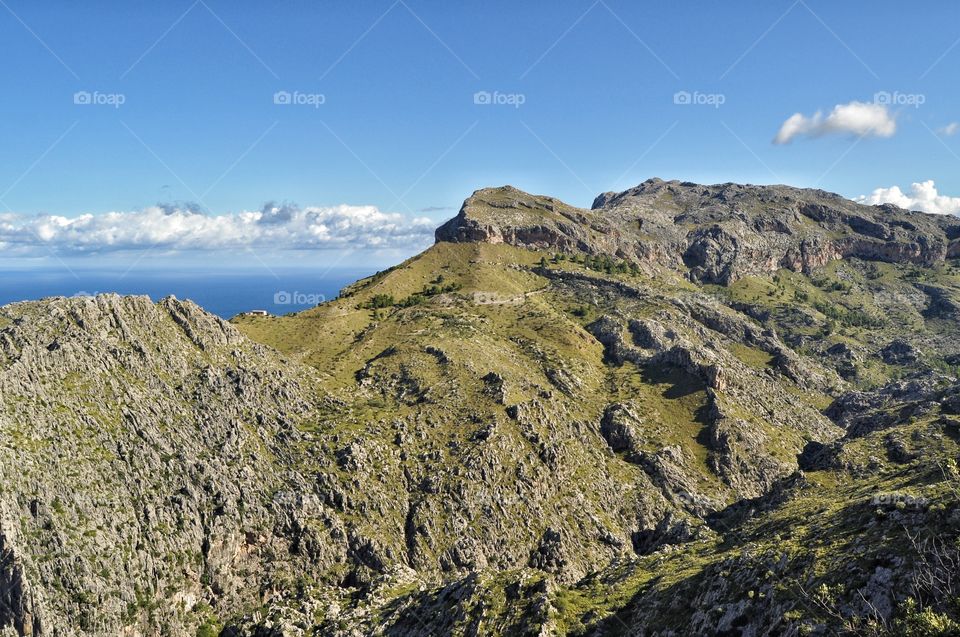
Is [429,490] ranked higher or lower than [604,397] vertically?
lower

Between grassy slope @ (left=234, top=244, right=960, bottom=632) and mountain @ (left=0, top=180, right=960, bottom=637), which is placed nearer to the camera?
mountain @ (left=0, top=180, right=960, bottom=637)

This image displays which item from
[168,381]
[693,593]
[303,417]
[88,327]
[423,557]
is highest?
[88,327]

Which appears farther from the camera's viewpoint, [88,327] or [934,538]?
[88,327]

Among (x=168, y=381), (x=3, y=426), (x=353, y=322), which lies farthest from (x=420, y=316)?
(x=3, y=426)

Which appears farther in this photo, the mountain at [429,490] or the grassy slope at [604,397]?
the grassy slope at [604,397]

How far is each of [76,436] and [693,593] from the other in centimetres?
9064

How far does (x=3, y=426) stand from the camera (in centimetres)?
8612

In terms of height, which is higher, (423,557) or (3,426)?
(3,426)

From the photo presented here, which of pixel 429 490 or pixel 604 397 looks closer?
pixel 429 490

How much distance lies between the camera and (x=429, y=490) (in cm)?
11481

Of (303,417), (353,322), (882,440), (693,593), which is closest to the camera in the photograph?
(693,593)

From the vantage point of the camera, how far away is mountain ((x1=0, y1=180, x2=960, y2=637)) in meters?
60.0

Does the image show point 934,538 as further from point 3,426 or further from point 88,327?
point 88,327

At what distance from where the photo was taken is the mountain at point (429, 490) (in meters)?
60.0
